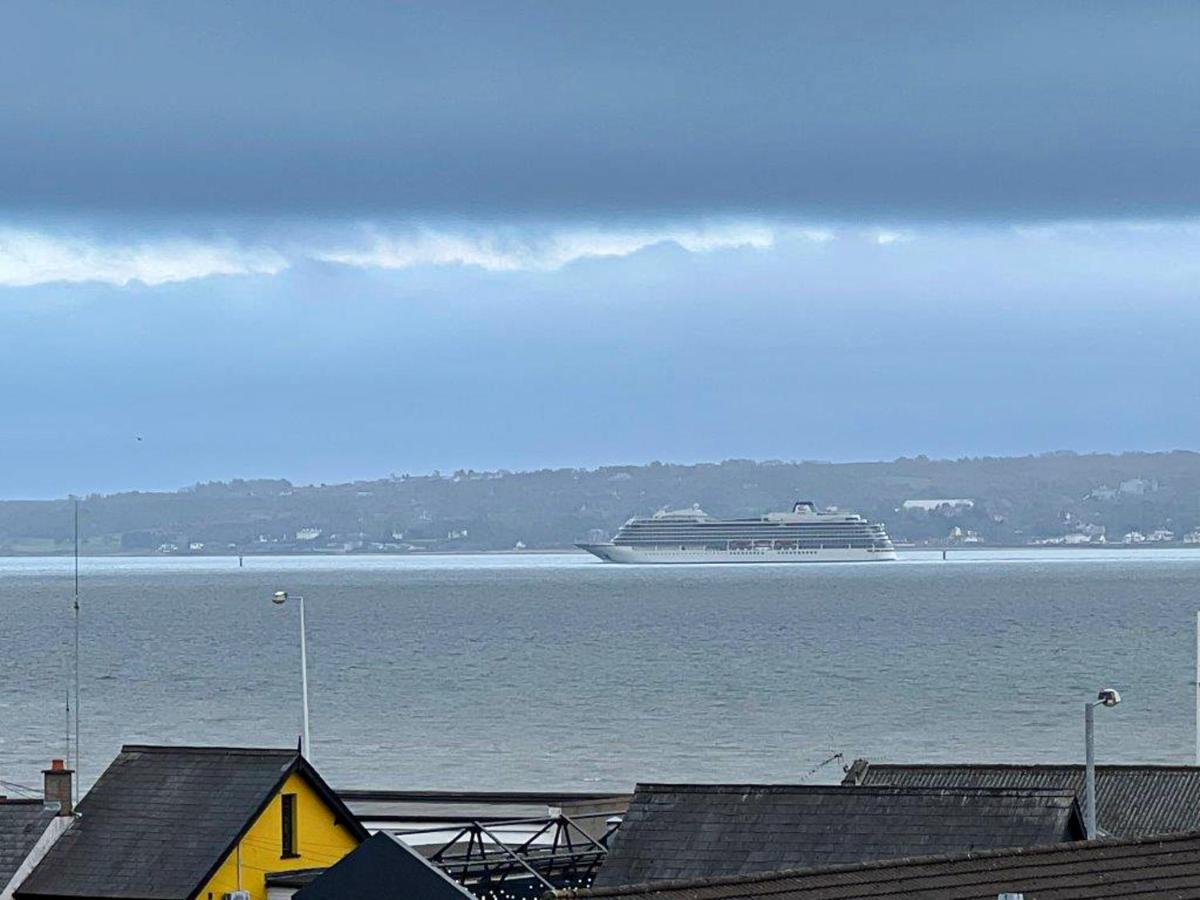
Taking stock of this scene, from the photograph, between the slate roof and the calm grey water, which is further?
the calm grey water

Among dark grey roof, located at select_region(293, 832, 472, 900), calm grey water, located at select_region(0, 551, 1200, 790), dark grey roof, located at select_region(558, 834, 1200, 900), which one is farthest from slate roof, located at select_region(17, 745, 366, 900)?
calm grey water, located at select_region(0, 551, 1200, 790)

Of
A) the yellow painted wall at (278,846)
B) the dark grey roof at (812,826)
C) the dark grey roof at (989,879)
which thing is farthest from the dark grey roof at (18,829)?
the dark grey roof at (989,879)

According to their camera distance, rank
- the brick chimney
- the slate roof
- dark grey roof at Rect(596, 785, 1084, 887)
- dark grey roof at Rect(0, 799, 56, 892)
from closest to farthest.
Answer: dark grey roof at Rect(596, 785, 1084, 887) < the slate roof < dark grey roof at Rect(0, 799, 56, 892) < the brick chimney

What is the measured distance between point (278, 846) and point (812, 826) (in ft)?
25.3

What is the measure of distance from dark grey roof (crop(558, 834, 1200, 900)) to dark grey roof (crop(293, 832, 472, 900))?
2.77 meters

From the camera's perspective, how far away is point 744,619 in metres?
178

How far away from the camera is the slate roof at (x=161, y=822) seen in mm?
29531

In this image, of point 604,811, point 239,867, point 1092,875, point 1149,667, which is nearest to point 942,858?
point 1092,875

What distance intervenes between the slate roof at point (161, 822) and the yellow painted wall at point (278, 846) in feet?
0.69

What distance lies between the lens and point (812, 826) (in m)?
26.2

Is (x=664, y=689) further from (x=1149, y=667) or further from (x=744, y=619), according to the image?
(x=744, y=619)

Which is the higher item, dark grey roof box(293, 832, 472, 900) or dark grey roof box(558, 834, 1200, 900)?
dark grey roof box(558, 834, 1200, 900)

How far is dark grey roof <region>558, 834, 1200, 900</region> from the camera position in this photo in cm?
Result: 1658

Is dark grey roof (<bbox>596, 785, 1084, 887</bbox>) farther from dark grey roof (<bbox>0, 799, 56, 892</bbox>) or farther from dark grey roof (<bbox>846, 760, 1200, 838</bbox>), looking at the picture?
dark grey roof (<bbox>846, 760, 1200, 838</bbox>)
